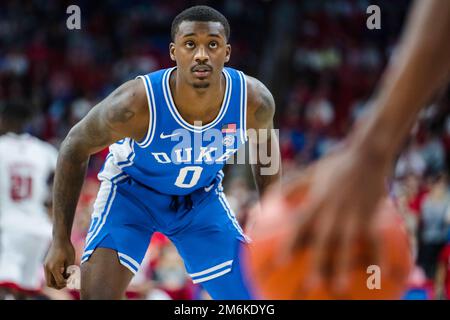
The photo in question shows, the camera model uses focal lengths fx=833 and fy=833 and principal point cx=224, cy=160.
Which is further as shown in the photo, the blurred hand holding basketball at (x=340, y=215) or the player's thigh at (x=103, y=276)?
the player's thigh at (x=103, y=276)

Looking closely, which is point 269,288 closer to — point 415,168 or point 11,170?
point 11,170

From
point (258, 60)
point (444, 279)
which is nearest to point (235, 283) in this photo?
point (444, 279)

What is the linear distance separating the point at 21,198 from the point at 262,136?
320 cm

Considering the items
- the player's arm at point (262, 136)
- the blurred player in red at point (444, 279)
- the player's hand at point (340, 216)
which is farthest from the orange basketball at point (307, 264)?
the blurred player in red at point (444, 279)

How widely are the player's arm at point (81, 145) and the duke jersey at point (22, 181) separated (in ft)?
9.39

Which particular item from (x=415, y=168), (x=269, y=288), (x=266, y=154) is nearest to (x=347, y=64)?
(x=415, y=168)

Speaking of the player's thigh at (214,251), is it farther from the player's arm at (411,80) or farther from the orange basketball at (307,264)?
the player's arm at (411,80)

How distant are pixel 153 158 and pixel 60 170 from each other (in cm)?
44

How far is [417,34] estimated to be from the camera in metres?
1.25

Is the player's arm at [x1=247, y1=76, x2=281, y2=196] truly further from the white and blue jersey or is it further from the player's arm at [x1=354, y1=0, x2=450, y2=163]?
the player's arm at [x1=354, y1=0, x2=450, y2=163]

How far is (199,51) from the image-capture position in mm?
3840

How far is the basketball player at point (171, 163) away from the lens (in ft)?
12.4

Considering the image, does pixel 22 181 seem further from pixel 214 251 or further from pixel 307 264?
pixel 307 264
